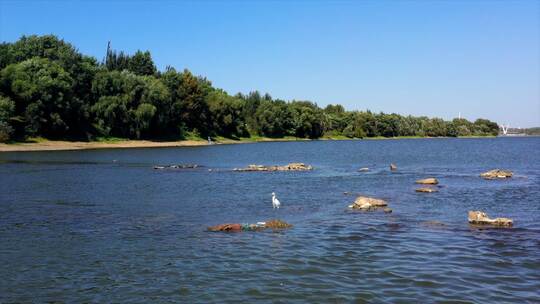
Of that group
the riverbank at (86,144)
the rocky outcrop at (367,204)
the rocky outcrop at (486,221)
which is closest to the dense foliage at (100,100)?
the riverbank at (86,144)

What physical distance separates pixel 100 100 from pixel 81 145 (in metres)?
14.4

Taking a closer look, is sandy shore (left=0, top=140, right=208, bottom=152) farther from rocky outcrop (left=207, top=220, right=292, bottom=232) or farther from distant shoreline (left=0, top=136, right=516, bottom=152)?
rocky outcrop (left=207, top=220, right=292, bottom=232)

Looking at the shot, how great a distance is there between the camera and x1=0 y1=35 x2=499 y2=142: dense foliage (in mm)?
93750

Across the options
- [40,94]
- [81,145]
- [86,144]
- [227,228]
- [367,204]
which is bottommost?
[227,228]

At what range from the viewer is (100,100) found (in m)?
111

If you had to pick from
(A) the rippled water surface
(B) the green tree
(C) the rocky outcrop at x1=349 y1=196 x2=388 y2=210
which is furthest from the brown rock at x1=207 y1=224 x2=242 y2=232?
(B) the green tree

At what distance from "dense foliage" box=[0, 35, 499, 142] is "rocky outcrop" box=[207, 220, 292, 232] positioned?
245ft

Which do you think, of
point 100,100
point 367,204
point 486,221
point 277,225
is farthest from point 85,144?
point 486,221

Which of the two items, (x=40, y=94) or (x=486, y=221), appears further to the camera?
(x=40, y=94)

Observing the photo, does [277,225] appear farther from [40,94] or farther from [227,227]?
[40,94]

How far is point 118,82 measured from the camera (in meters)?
116

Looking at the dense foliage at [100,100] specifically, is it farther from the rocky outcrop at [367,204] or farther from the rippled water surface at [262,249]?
the rocky outcrop at [367,204]

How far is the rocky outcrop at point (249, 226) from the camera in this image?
71.4ft

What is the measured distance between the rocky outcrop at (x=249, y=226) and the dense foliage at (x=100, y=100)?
245 feet
